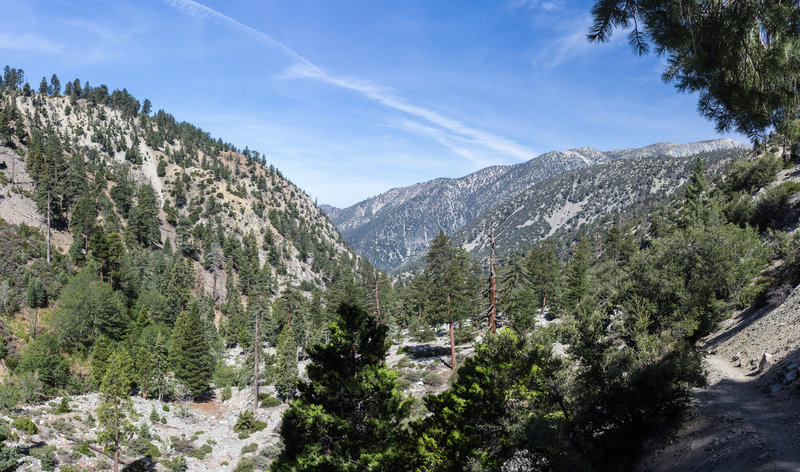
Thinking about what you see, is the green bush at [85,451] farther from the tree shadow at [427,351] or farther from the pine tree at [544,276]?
the pine tree at [544,276]

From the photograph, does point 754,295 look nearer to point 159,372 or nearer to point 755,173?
point 755,173

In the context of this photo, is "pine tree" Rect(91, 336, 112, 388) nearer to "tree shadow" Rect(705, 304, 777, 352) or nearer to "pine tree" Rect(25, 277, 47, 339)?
"pine tree" Rect(25, 277, 47, 339)

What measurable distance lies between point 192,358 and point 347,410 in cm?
4519

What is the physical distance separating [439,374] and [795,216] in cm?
3640

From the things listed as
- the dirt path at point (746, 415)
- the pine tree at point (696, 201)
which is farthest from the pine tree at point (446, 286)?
the pine tree at point (696, 201)

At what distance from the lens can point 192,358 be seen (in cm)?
5044

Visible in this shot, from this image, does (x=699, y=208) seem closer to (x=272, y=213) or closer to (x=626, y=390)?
(x=626, y=390)

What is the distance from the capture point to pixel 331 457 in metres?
13.4

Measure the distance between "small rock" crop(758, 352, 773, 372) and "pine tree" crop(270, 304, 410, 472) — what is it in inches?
600

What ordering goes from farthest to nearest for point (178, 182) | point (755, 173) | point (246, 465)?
point (178, 182), point (755, 173), point (246, 465)

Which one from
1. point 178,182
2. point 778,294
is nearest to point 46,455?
point 778,294

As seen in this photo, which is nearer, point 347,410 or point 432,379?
point 347,410

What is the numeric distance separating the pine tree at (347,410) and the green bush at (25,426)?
26.5 m

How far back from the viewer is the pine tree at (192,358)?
4944 cm
